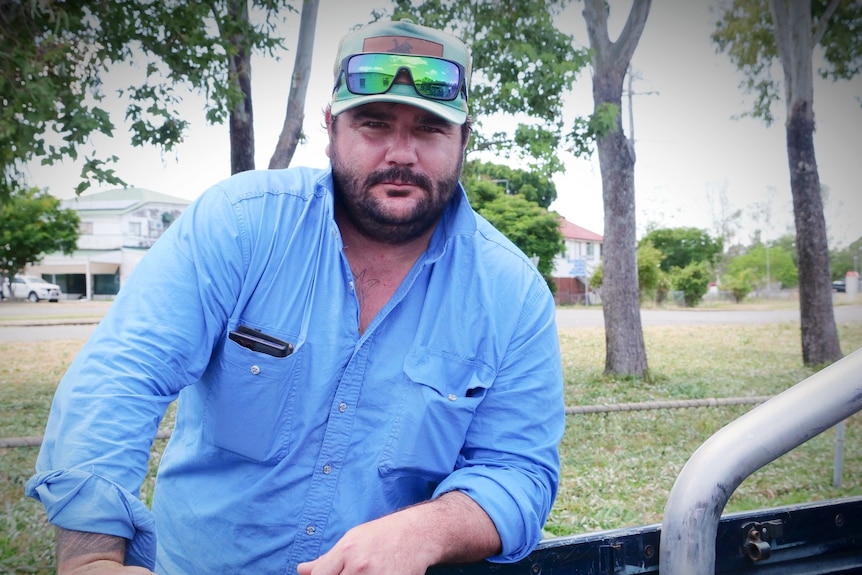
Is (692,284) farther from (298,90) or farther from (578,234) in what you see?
(298,90)

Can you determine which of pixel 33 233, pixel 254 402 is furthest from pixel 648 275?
pixel 254 402

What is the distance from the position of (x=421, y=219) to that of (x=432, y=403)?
463mm

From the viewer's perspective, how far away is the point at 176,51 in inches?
275

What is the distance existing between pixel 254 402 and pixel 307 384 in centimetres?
12

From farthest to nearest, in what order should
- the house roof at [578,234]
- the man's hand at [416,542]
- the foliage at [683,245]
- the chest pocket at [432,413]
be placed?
the house roof at [578,234]
the foliage at [683,245]
the chest pocket at [432,413]
the man's hand at [416,542]

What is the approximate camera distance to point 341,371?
1.62 metres

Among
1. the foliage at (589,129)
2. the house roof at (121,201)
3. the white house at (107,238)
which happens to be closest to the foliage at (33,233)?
the house roof at (121,201)

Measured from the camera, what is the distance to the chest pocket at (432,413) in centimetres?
162

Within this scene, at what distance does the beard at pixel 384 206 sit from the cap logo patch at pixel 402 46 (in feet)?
0.90

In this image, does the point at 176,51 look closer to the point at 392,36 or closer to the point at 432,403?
the point at 392,36

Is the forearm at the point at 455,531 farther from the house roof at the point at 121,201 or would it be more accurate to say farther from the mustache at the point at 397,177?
the house roof at the point at 121,201

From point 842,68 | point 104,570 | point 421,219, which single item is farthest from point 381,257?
point 842,68

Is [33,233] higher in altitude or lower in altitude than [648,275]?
higher

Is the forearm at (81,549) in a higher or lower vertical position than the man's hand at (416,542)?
higher
